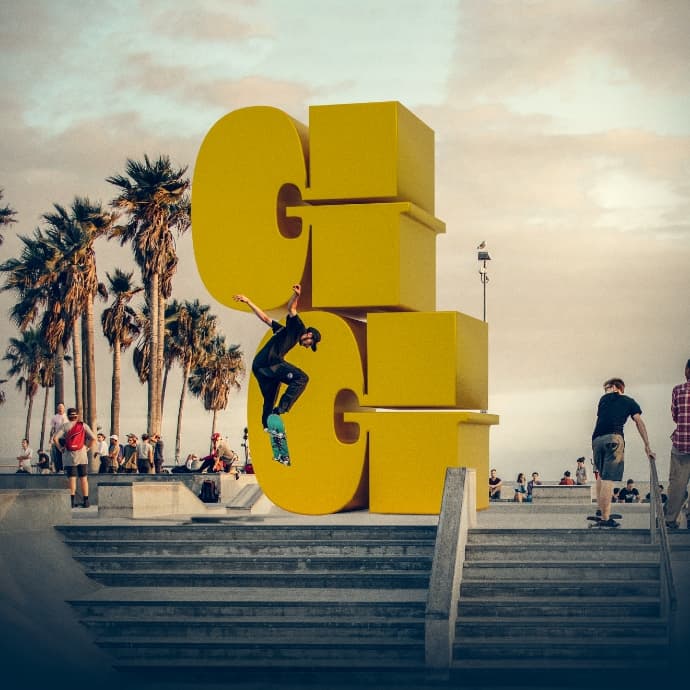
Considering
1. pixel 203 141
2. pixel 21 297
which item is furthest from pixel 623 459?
pixel 21 297

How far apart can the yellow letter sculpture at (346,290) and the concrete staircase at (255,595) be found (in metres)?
3.24

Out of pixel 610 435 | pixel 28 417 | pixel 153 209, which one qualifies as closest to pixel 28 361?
pixel 28 417


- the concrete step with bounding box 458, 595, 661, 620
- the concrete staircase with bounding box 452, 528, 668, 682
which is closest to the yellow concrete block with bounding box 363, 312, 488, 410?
the concrete staircase with bounding box 452, 528, 668, 682

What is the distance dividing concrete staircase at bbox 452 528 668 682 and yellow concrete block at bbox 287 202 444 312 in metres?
5.22

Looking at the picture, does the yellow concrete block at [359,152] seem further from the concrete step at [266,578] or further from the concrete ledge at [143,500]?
the concrete step at [266,578]

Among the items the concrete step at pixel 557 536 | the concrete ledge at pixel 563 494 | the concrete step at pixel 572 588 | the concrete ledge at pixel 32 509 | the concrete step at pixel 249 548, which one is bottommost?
the concrete step at pixel 572 588

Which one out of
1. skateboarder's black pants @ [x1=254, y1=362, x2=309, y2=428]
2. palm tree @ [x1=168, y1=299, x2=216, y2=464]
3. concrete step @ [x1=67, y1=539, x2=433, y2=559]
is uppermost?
palm tree @ [x1=168, y1=299, x2=216, y2=464]

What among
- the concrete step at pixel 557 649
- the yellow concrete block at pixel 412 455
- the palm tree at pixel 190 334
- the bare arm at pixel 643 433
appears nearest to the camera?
the concrete step at pixel 557 649

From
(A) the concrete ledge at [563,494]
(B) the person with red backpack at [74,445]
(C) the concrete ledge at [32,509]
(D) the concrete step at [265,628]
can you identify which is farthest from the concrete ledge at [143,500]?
(A) the concrete ledge at [563,494]

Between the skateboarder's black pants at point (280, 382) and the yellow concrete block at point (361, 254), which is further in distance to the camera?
the yellow concrete block at point (361, 254)

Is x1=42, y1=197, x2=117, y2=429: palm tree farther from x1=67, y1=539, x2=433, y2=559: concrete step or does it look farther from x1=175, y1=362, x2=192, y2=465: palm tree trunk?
x1=67, y1=539, x2=433, y2=559: concrete step

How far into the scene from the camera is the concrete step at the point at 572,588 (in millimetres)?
14719

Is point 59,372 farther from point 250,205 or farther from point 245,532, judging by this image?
point 245,532

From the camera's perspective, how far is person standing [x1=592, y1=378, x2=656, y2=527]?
16031 mm
